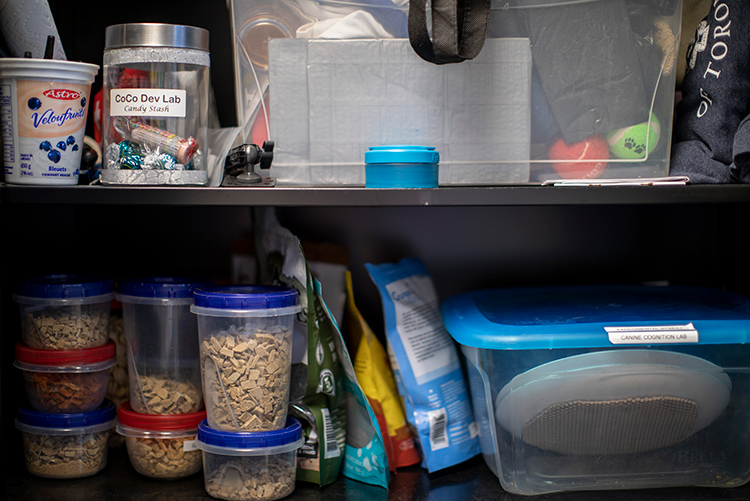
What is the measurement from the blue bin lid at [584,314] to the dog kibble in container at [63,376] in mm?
616

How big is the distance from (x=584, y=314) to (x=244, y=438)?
60 cm

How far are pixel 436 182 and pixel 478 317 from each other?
0.25 m

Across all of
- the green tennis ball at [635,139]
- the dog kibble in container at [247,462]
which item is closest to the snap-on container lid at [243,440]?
the dog kibble in container at [247,462]

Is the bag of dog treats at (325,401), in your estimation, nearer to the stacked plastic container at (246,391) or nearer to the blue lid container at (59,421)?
the stacked plastic container at (246,391)

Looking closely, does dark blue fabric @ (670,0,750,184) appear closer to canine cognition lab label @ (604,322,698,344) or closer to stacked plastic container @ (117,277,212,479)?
canine cognition lab label @ (604,322,698,344)

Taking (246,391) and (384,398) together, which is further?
(384,398)

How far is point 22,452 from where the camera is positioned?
3.59ft

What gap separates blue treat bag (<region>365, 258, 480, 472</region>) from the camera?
1.07 metres

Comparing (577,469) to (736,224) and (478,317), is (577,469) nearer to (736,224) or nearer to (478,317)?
(478,317)

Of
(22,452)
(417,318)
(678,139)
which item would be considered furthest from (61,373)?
(678,139)

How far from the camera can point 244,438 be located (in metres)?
0.93

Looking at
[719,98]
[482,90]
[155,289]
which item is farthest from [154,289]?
[719,98]

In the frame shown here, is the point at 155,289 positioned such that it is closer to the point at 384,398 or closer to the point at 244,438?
the point at 244,438

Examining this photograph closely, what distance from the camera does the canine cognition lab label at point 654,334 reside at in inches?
35.5
